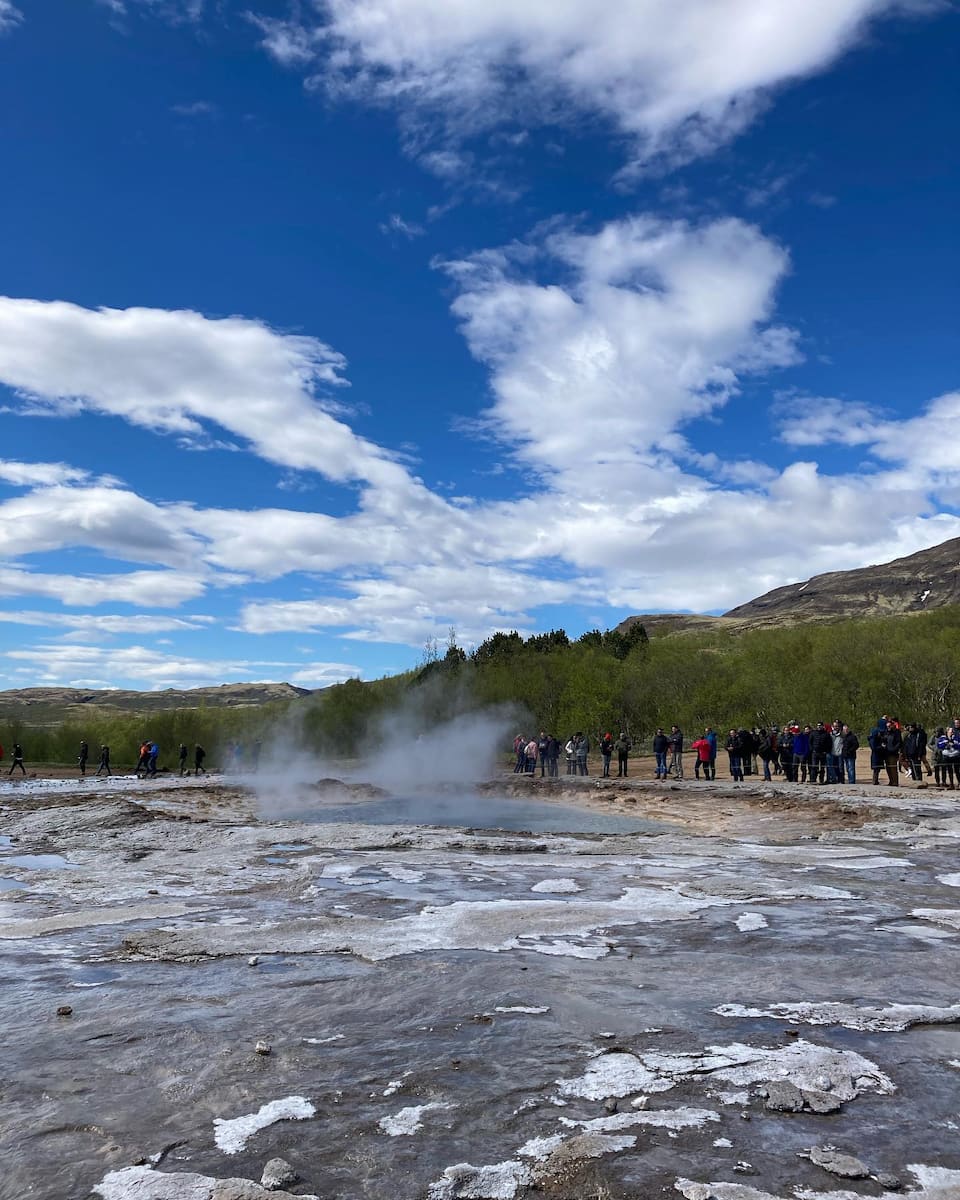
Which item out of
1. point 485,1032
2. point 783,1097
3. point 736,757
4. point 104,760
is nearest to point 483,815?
point 736,757

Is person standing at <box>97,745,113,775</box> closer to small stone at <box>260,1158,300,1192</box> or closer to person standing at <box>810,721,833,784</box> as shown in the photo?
person standing at <box>810,721,833,784</box>

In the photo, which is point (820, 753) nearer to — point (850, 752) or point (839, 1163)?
point (850, 752)

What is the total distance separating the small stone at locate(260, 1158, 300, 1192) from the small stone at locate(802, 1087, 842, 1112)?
2.34 metres

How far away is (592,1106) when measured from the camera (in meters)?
4.16

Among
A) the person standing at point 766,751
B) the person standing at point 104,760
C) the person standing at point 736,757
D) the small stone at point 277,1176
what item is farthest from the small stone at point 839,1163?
the person standing at point 104,760

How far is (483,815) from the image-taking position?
23594 millimetres

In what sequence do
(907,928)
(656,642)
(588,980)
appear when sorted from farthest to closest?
(656,642), (907,928), (588,980)

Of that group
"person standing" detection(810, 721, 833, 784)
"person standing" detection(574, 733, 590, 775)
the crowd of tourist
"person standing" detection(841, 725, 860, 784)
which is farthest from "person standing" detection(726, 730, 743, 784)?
"person standing" detection(574, 733, 590, 775)

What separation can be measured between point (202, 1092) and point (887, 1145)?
3165mm

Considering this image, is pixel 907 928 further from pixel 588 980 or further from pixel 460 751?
pixel 460 751

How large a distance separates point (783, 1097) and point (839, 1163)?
0.65 meters

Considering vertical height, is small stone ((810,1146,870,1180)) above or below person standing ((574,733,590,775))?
below

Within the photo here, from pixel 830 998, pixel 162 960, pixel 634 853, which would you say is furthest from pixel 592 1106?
pixel 634 853

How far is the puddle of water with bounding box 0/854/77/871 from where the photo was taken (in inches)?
536
